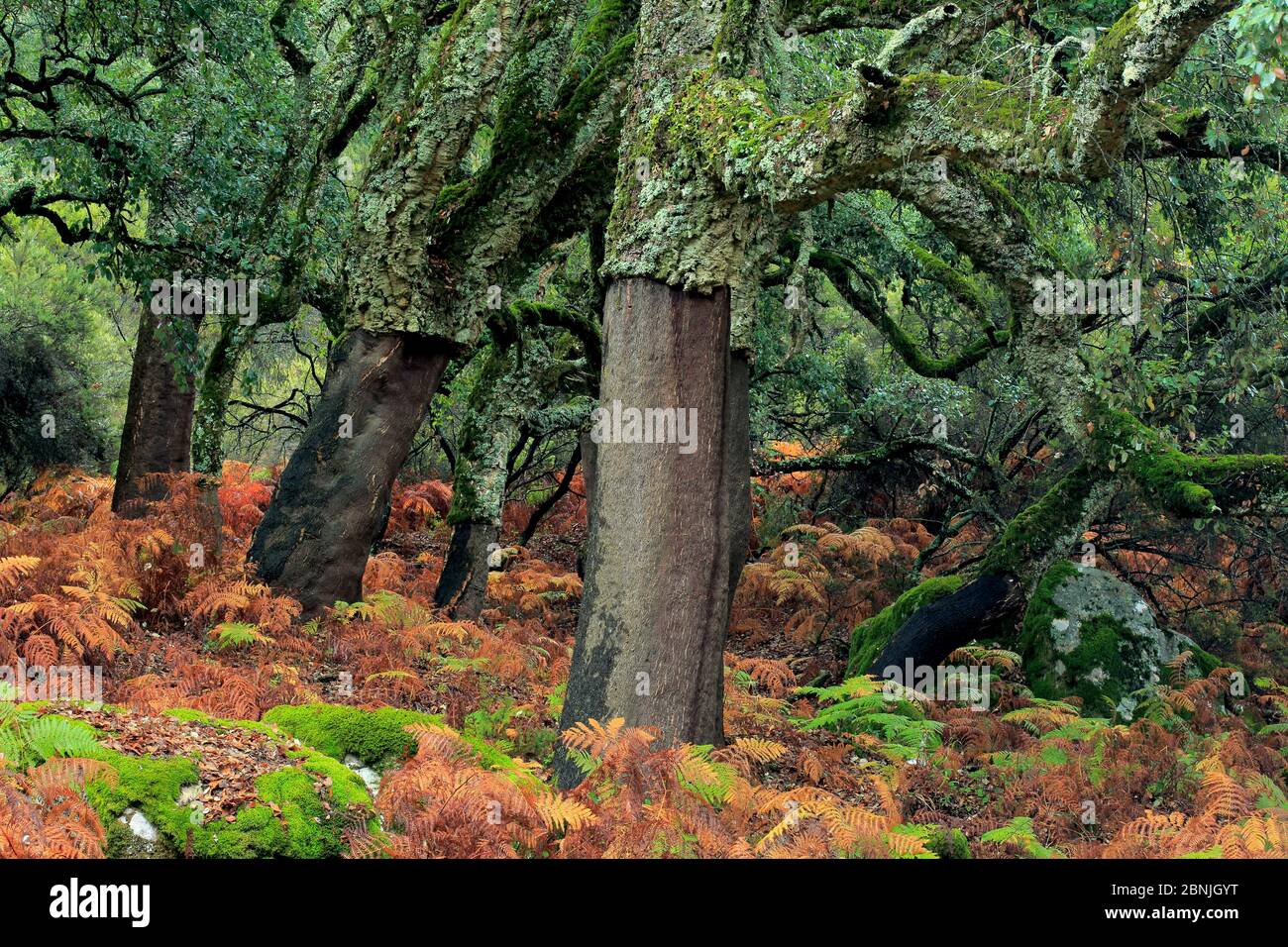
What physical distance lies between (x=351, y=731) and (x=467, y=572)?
5646 millimetres

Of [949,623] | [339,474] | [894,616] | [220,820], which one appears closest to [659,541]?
[220,820]

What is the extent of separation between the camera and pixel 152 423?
1246cm

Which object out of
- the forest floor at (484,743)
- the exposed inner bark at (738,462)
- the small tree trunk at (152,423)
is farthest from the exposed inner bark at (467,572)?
the exposed inner bark at (738,462)

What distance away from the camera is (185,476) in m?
10.3

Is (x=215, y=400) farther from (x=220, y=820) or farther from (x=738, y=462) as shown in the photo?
(x=220, y=820)

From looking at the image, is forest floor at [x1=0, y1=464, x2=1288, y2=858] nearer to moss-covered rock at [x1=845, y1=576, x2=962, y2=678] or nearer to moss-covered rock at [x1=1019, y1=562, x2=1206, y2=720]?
moss-covered rock at [x1=1019, y1=562, x2=1206, y2=720]

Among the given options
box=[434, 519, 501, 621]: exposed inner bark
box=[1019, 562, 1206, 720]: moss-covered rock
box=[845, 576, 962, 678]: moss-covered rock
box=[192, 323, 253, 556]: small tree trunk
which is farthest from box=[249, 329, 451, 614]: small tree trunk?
box=[1019, 562, 1206, 720]: moss-covered rock

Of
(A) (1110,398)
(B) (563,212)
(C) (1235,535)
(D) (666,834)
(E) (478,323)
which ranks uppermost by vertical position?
(B) (563,212)

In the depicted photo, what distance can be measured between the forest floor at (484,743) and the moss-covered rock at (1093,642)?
0.27m

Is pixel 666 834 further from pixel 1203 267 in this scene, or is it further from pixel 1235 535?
pixel 1235 535

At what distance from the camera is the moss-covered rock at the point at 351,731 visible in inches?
223

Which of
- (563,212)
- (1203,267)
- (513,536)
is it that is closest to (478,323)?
(563,212)

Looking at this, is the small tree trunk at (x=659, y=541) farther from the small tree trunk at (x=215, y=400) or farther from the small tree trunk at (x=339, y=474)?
the small tree trunk at (x=215, y=400)

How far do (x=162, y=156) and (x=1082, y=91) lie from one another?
24.8 ft
